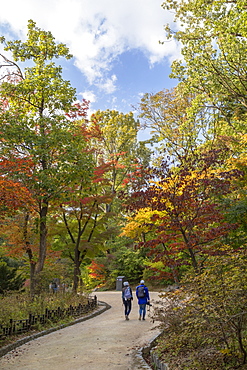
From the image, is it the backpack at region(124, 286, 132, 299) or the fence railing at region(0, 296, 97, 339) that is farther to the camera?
the backpack at region(124, 286, 132, 299)

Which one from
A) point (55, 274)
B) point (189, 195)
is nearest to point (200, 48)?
point (189, 195)

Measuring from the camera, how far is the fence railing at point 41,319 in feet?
28.3

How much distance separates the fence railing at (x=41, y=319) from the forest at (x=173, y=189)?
68.5 inches

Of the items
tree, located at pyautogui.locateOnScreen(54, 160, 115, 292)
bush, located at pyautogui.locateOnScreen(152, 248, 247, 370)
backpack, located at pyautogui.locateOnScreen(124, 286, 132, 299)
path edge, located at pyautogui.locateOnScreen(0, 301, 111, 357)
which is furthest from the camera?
tree, located at pyautogui.locateOnScreen(54, 160, 115, 292)

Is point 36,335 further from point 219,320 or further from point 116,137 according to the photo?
point 116,137

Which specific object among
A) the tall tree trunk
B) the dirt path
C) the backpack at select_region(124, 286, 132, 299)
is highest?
the tall tree trunk

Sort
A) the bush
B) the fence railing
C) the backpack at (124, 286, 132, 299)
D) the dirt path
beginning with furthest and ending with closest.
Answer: the backpack at (124, 286, 132, 299), the fence railing, the dirt path, the bush

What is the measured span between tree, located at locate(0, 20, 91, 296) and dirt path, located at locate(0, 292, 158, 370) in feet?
17.6

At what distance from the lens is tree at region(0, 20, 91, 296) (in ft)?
45.4

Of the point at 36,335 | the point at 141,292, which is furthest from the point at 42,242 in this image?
the point at 36,335

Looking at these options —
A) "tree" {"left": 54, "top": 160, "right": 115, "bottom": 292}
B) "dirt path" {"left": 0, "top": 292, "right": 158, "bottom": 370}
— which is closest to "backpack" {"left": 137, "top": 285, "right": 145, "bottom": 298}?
"dirt path" {"left": 0, "top": 292, "right": 158, "bottom": 370}

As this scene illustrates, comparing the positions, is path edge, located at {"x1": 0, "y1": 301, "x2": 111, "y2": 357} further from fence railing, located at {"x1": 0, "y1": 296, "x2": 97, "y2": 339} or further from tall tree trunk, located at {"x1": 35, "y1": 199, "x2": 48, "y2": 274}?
tall tree trunk, located at {"x1": 35, "y1": 199, "x2": 48, "y2": 274}

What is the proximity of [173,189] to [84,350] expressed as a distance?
17.1ft

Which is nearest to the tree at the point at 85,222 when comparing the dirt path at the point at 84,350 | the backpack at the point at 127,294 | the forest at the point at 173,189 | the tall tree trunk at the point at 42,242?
the forest at the point at 173,189
